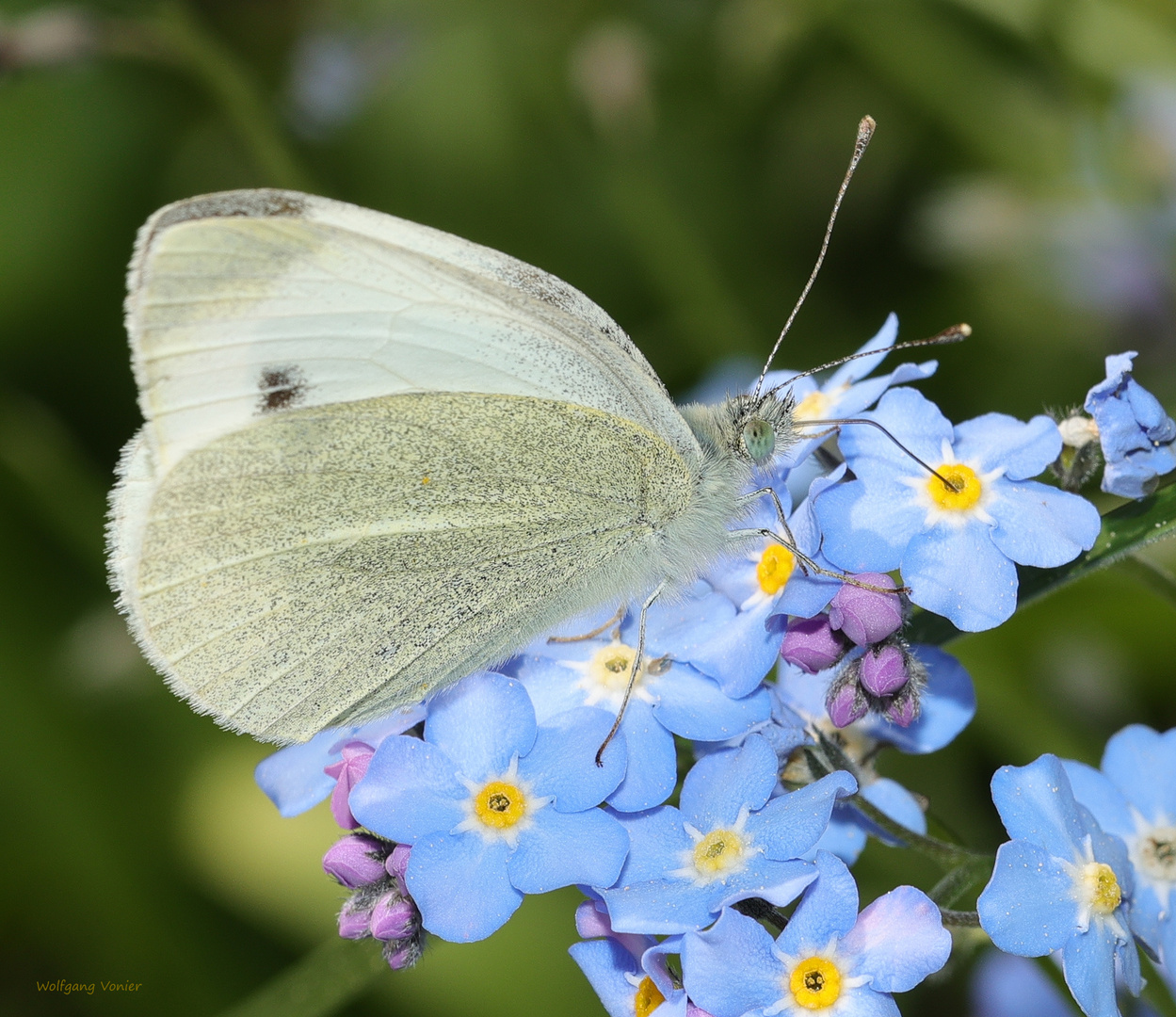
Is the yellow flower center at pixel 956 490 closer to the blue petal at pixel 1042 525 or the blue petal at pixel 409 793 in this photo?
the blue petal at pixel 1042 525

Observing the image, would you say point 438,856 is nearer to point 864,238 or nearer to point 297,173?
point 297,173

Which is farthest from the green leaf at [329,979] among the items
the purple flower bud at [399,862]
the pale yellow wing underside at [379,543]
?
the pale yellow wing underside at [379,543]

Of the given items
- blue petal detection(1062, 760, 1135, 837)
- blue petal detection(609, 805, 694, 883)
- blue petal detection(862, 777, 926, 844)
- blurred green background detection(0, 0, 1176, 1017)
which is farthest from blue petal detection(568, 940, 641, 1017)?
blurred green background detection(0, 0, 1176, 1017)

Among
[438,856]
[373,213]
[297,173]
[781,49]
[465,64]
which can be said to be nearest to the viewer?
[438,856]

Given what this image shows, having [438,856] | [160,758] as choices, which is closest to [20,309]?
[160,758]

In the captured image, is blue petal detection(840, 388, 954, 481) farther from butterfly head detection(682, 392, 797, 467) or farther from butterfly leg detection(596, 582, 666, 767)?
butterfly leg detection(596, 582, 666, 767)
